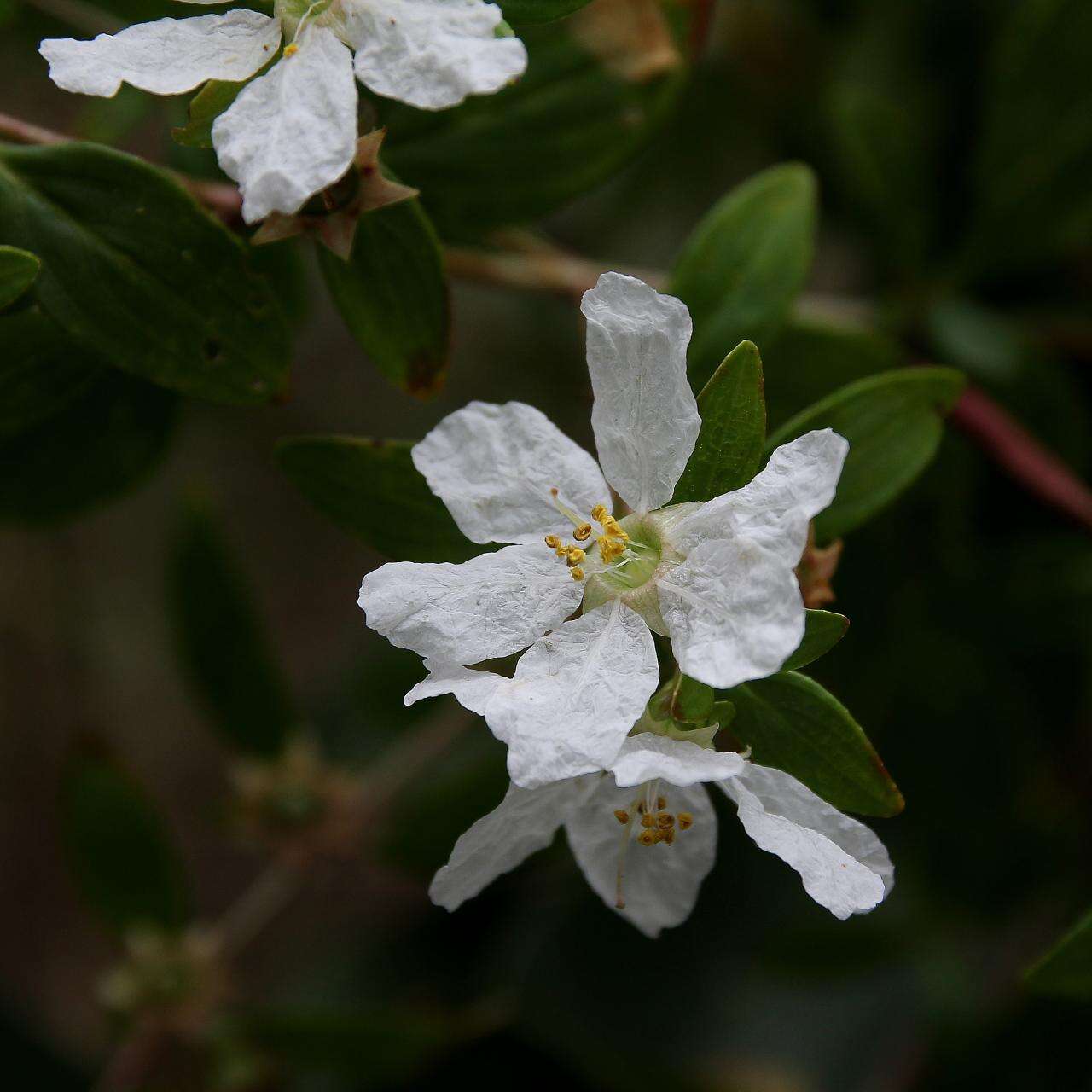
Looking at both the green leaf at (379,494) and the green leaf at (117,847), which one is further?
the green leaf at (117,847)

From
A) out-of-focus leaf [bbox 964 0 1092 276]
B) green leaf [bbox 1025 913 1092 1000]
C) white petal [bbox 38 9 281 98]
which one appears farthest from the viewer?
out-of-focus leaf [bbox 964 0 1092 276]

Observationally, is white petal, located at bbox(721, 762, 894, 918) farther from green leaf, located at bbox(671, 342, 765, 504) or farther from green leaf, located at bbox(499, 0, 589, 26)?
green leaf, located at bbox(499, 0, 589, 26)

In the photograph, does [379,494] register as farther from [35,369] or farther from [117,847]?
[117,847]

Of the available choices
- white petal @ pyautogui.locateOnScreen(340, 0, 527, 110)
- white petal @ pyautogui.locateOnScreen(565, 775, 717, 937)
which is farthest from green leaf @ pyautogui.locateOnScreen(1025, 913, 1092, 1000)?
white petal @ pyautogui.locateOnScreen(340, 0, 527, 110)

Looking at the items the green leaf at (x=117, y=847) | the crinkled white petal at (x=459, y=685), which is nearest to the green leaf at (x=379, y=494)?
the crinkled white petal at (x=459, y=685)

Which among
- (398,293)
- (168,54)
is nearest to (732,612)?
(398,293)

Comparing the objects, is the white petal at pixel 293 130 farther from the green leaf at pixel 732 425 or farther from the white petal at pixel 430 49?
the green leaf at pixel 732 425
